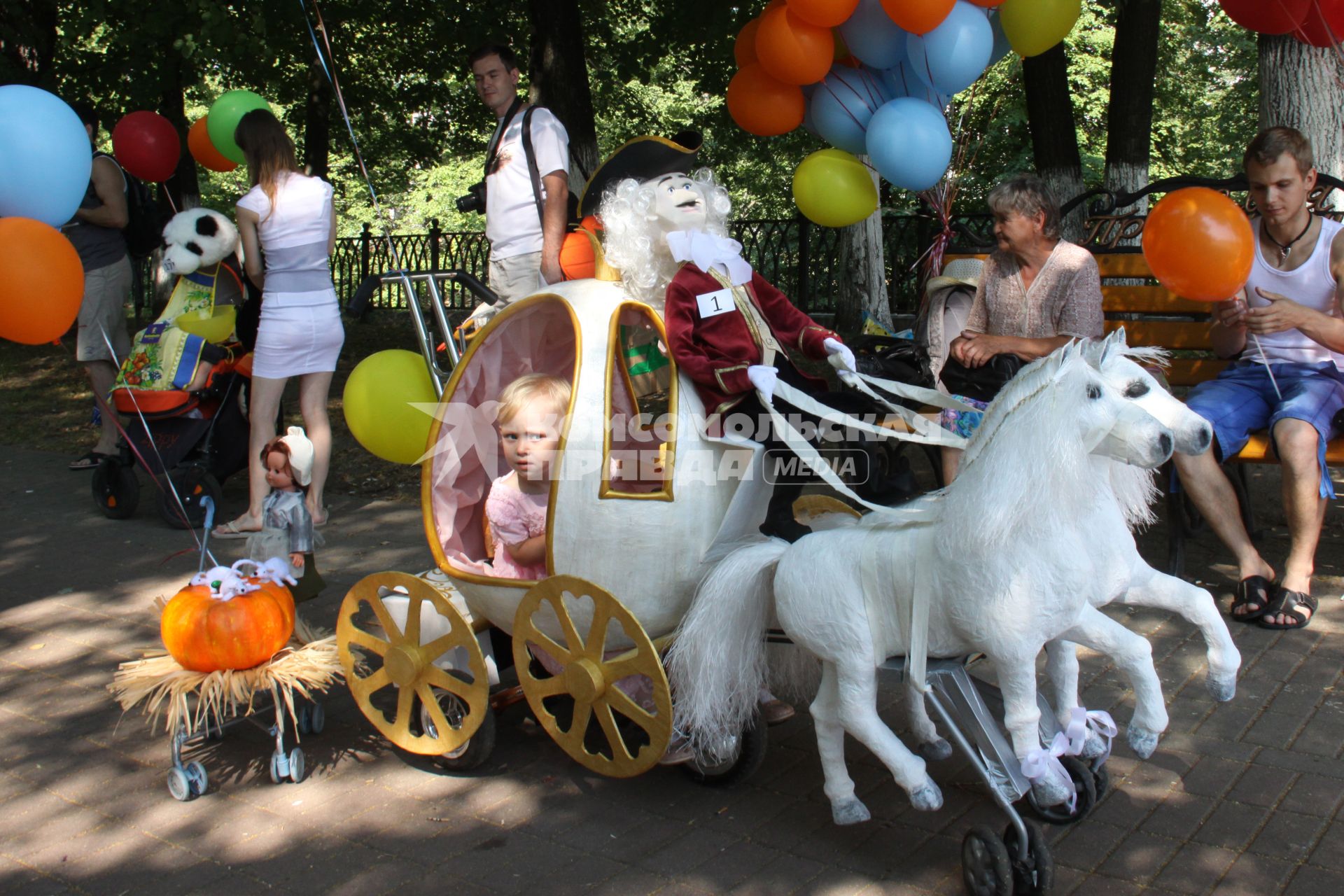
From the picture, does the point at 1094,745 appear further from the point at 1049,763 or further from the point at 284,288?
the point at 284,288

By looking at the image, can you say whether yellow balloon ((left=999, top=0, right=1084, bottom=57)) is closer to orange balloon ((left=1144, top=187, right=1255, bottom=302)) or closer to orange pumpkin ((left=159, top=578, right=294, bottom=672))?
orange balloon ((left=1144, top=187, right=1255, bottom=302))

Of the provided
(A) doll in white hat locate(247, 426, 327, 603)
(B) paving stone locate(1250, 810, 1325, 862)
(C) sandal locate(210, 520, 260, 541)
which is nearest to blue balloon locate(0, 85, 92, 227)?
(A) doll in white hat locate(247, 426, 327, 603)

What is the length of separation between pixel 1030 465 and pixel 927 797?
85cm

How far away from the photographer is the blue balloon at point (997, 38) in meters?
4.81

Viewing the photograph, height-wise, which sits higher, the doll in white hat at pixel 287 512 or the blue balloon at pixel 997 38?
the blue balloon at pixel 997 38

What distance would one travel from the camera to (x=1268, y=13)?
15.0ft

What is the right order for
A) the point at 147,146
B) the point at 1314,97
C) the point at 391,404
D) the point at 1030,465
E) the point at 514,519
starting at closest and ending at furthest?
the point at 1030,465 < the point at 514,519 < the point at 391,404 < the point at 1314,97 < the point at 147,146

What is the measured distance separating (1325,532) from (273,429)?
5034 millimetres

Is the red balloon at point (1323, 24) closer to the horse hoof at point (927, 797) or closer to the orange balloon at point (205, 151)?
the horse hoof at point (927, 797)

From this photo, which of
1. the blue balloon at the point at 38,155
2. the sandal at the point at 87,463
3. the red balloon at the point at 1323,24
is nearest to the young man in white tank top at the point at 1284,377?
the red balloon at the point at 1323,24

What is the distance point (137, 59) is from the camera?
9.01 m

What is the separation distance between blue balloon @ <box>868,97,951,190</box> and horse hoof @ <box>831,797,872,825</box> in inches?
98.7

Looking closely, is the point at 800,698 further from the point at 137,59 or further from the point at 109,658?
the point at 137,59

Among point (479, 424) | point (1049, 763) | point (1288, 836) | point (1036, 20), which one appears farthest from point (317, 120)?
point (1288, 836)
